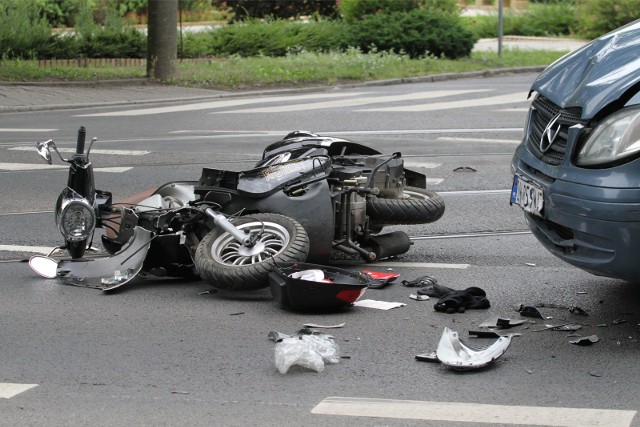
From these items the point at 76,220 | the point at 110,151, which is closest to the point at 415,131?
the point at 110,151

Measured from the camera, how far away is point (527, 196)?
5262 millimetres

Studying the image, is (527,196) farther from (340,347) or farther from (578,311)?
(340,347)

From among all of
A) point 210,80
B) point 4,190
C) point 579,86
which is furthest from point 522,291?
point 210,80

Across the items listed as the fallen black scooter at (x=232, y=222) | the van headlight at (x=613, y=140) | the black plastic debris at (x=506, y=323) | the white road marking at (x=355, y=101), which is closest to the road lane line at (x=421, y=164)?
the fallen black scooter at (x=232, y=222)

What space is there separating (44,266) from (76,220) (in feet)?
1.24

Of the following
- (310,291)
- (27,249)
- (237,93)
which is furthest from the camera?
(237,93)

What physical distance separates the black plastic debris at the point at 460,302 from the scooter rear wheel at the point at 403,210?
1.07m

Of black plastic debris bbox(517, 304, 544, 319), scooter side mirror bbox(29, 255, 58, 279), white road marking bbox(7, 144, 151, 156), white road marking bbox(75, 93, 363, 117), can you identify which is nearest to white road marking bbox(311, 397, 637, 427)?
black plastic debris bbox(517, 304, 544, 319)

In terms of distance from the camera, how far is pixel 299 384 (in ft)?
14.8

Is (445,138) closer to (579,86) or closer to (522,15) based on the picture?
(579,86)

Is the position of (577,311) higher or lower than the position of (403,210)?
lower

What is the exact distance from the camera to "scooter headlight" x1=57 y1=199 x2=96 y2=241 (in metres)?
6.21

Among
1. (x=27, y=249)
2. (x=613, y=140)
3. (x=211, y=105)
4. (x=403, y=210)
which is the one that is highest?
(x=613, y=140)

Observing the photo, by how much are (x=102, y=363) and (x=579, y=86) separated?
8.24 feet
